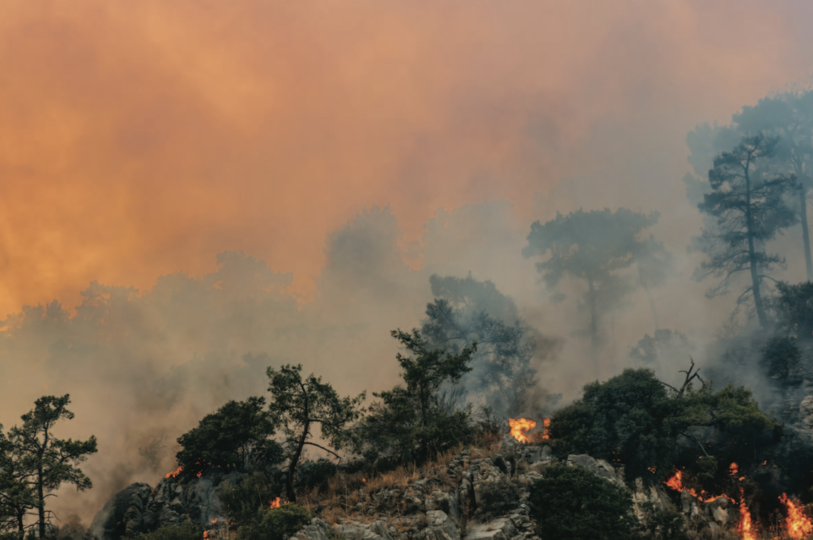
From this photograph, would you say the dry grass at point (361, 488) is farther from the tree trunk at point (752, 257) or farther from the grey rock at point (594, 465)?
the tree trunk at point (752, 257)

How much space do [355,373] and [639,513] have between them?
47021 mm

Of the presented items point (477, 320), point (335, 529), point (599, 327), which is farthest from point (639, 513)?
point (599, 327)

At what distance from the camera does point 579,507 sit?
18.3 meters

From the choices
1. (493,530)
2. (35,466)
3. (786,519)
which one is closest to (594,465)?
(493,530)

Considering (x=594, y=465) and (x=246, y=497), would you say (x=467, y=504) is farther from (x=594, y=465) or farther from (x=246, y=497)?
(x=246, y=497)

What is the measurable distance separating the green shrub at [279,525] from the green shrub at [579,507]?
33.5 ft

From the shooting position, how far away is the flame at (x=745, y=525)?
80.1ft

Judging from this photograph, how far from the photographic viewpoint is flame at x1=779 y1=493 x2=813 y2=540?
2459 cm

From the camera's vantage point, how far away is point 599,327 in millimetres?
63812

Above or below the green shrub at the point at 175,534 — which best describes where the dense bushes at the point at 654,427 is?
above

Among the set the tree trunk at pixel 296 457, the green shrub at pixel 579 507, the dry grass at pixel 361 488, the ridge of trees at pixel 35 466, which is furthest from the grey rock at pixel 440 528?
the ridge of trees at pixel 35 466

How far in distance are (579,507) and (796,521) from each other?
59.7ft

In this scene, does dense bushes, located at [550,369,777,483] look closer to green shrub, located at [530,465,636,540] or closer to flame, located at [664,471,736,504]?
flame, located at [664,471,736,504]

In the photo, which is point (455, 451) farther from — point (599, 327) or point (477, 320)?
point (599, 327)
